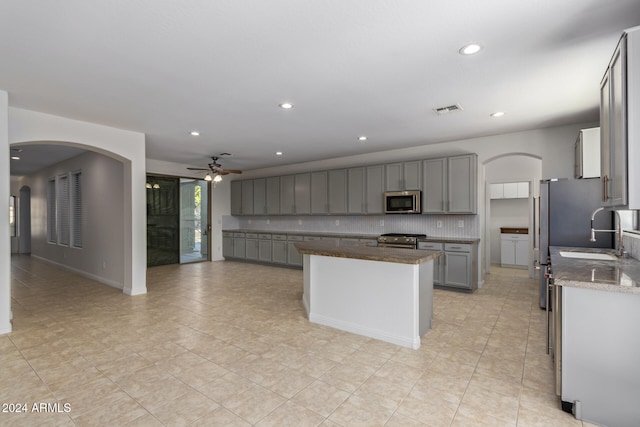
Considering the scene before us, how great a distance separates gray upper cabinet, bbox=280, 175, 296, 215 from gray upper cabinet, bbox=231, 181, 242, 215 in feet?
4.96

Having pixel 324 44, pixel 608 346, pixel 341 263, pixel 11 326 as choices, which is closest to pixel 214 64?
pixel 324 44

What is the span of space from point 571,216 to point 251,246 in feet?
21.3

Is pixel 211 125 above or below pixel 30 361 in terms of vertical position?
above

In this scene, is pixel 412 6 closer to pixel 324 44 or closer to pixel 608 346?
pixel 324 44

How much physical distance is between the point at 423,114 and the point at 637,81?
2357mm

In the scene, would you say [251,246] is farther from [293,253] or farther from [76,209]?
Answer: [76,209]

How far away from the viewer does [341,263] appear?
3.47 m

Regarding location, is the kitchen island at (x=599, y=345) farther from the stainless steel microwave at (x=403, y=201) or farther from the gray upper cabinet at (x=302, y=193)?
the gray upper cabinet at (x=302, y=193)

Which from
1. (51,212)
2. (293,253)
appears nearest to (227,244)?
(293,253)

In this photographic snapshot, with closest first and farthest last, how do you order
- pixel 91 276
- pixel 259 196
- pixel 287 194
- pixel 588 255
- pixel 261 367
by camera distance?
pixel 261 367
pixel 588 255
pixel 91 276
pixel 287 194
pixel 259 196

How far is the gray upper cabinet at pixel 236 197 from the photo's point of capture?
876cm

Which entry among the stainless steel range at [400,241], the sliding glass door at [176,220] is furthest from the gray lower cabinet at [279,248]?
the stainless steel range at [400,241]

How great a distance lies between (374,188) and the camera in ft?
20.6

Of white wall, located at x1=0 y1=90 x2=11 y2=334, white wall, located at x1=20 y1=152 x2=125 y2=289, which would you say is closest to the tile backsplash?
white wall, located at x1=20 y1=152 x2=125 y2=289
